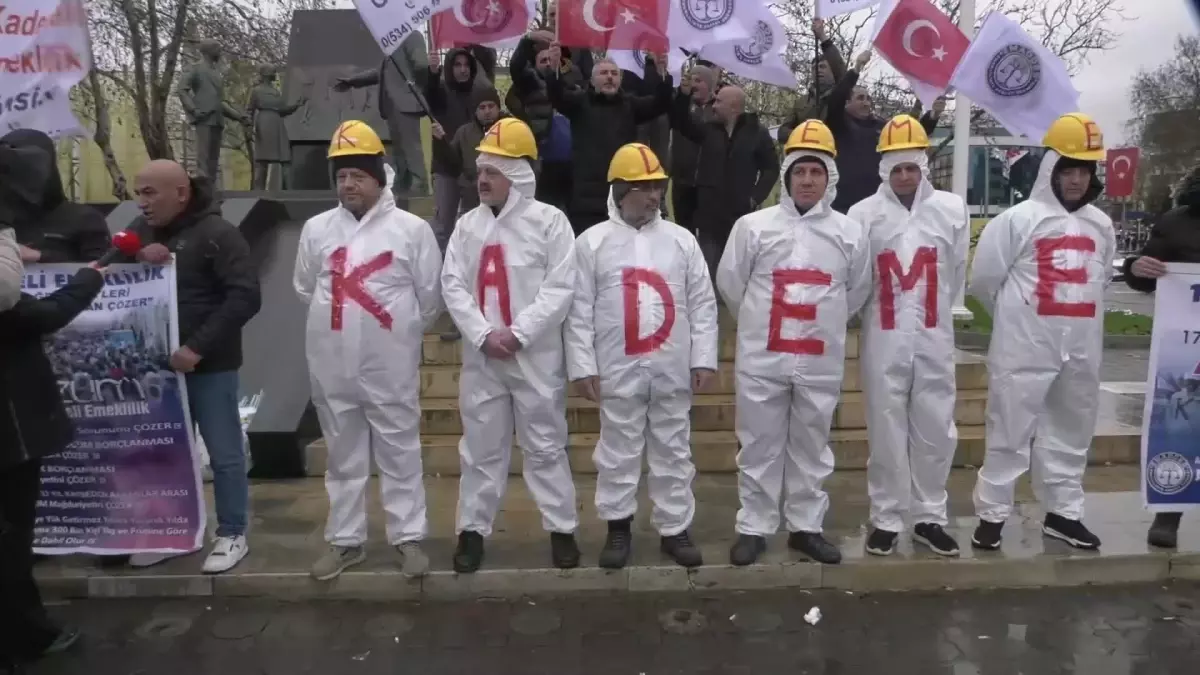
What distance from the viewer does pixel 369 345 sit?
4500mm

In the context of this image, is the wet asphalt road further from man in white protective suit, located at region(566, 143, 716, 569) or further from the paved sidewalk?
man in white protective suit, located at region(566, 143, 716, 569)

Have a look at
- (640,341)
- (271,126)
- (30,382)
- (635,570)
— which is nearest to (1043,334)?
(640,341)

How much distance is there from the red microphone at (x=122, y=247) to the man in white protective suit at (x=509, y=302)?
1.43m

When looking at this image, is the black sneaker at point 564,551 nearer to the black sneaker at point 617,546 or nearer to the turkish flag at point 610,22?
the black sneaker at point 617,546

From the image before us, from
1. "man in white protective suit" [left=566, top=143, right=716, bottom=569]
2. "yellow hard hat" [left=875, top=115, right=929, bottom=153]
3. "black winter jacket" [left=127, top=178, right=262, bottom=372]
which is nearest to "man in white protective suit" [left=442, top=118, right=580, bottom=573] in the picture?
"man in white protective suit" [left=566, top=143, right=716, bottom=569]

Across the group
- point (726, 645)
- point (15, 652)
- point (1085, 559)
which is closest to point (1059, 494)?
point (1085, 559)

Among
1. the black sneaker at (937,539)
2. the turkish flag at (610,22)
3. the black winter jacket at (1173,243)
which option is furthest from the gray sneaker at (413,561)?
the black winter jacket at (1173,243)

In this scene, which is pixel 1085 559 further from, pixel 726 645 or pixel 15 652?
pixel 15 652

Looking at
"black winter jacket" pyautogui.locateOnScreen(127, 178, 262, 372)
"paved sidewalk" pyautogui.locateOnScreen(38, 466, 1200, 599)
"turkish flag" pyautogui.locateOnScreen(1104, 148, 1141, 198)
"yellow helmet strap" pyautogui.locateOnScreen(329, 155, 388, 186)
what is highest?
"turkish flag" pyautogui.locateOnScreen(1104, 148, 1141, 198)

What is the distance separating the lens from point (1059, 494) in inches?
197

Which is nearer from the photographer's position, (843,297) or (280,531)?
(843,297)

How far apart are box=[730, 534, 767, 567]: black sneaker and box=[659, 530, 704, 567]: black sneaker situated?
0.56ft

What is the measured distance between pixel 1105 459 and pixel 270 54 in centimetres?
2151

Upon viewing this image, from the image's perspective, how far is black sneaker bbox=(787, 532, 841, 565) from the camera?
189 inches
